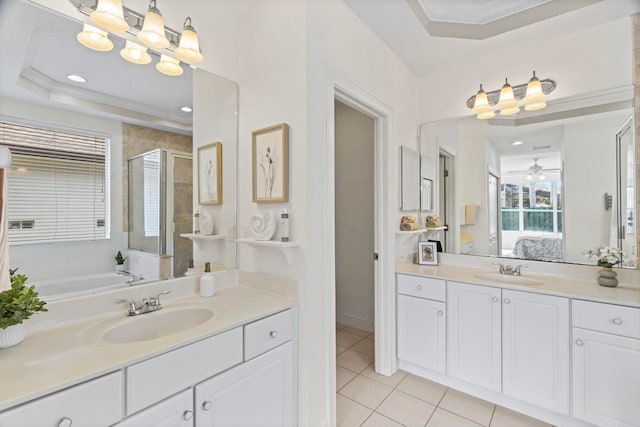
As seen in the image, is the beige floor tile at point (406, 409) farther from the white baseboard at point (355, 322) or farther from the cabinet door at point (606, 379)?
the white baseboard at point (355, 322)

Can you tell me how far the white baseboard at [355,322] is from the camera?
318 centimetres

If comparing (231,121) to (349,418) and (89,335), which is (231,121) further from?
(349,418)

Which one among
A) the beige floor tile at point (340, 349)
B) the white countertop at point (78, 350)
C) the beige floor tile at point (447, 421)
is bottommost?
the beige floor tile at point (340, 349)

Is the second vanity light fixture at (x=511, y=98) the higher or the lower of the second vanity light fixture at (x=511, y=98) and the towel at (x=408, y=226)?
the higher

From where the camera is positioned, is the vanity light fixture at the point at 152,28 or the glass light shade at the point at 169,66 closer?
the vanity light fixture at the point at 152,28

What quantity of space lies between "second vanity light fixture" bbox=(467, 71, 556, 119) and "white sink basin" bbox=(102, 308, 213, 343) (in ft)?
8.47

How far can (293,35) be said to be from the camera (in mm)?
1563

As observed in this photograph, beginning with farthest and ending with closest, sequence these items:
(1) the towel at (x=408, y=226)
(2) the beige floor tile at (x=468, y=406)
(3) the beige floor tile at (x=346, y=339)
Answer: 1. (3) the beige floor tile at (x=346, y=339)
2. (1) the towel at (x=408, y=226)
3. (2) the beige floor tile at (x=468, y=406)

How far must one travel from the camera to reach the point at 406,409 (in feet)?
6.20

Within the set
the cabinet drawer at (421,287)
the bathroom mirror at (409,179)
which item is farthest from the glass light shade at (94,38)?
the cabinet drawer at (421,287)

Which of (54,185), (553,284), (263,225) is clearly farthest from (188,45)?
(553,284)

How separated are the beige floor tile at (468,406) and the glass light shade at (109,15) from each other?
286 cm

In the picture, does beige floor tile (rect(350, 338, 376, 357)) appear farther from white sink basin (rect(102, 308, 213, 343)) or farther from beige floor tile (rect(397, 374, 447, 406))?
white sink basin (rect(102, 308, 213, 343))

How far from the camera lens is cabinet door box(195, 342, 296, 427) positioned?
3.66 feet
